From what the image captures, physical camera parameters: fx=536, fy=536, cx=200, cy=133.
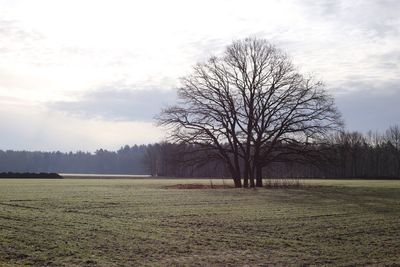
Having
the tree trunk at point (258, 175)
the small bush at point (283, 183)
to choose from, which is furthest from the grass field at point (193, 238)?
the tree trunk at point (258, 175)

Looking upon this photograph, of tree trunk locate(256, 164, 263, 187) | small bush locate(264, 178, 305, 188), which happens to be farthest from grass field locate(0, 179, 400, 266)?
tree trunk locate(256, 164, 263, 187)

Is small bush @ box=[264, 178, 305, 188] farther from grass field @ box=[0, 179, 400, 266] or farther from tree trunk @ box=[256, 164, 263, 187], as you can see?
grass field @ box=[0, 179, 400, 266]

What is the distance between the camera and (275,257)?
44.2 ft

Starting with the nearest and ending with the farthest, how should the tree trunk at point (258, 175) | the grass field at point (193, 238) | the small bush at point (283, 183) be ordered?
the grass field at point (193, 238) → the small bush at point (283, 183) → the tree trunk at point (258, 175)

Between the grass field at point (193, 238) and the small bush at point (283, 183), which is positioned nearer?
the grass field at point (193, 238)

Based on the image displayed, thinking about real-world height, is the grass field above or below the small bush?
below

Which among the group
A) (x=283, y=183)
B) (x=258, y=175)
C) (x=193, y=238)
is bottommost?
(x=193, y=238)

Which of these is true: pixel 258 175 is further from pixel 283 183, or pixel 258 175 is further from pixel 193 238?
pixel 193 238

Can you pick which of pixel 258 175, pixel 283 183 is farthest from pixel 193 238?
pixel 258 175

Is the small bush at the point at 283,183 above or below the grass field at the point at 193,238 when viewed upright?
above

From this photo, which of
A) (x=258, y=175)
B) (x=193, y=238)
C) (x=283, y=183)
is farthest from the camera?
(x=258, y=175)

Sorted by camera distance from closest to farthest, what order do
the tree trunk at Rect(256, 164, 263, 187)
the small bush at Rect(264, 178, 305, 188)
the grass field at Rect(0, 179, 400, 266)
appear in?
the grass field at Rect(0, 179, 400, 266), the small bush at Rect(264, 178, 305, 188), the tree trunk at Rect(256, 164, 263, 187)

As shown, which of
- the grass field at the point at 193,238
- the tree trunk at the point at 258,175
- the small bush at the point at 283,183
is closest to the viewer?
the grass field at the point at 193,238

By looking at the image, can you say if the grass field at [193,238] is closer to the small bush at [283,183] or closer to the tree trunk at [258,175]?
the small bush at [283,183]
